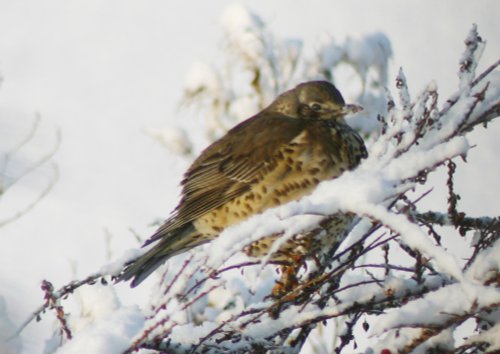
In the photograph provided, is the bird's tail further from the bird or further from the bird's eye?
the bird's eye

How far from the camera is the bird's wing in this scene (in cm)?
512

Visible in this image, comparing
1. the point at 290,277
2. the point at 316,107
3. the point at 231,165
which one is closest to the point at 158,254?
the point at 231,165

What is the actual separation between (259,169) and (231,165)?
0.55 feet

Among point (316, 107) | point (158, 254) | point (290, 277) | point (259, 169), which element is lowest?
point (290, 277)

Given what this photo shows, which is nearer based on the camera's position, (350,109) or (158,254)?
(158,254)

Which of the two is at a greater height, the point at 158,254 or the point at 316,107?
the point at 316,107

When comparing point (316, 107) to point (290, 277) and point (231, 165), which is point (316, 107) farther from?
point (290, 277)

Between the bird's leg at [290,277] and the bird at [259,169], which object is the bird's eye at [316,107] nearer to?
the bird at [259,169]

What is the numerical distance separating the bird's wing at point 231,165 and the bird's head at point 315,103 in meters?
0.13

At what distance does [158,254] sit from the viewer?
4938mm

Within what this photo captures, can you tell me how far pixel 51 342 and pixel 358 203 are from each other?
889mm

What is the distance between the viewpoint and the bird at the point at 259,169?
A: 493 centimetres

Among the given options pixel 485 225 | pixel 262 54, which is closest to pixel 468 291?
pixel 485 225

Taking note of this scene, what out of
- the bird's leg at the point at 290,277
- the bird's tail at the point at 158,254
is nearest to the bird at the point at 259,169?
the bird's tail at the point at 158,254
